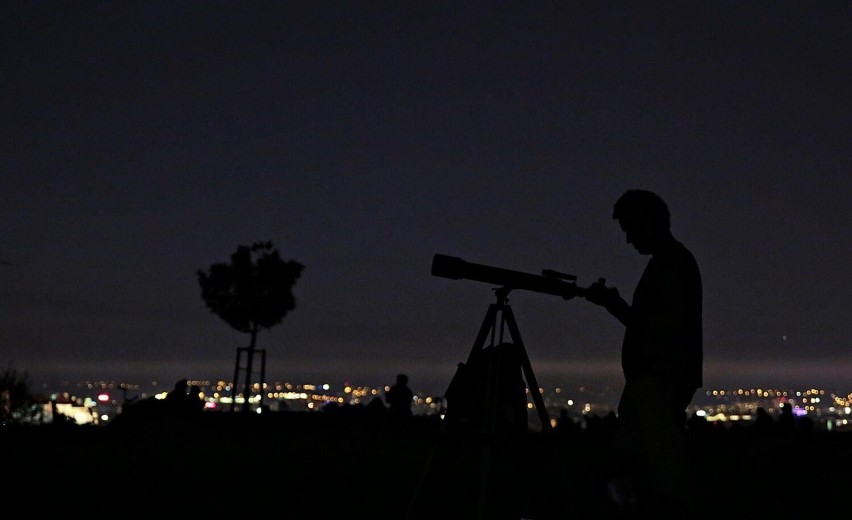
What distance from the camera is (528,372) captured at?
18.4ft

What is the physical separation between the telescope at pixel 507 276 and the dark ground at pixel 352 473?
1071 mm

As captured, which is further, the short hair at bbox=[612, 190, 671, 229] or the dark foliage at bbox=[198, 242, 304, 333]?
the dark foliage at bbox=[198, 242, 304, 333]

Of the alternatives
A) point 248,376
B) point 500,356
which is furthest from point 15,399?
point 500,356

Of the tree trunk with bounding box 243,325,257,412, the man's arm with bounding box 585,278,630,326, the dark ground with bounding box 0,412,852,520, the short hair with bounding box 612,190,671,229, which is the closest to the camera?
the short hair with bounding box 612,190,671,229

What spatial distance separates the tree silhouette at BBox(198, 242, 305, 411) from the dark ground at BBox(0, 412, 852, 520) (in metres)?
6.56

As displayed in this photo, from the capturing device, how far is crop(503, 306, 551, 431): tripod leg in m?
5.58

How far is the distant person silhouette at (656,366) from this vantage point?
4.04 meters

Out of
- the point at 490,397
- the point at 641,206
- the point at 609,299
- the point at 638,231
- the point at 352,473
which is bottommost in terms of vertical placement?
the point at 352,473

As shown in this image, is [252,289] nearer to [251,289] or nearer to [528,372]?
[251,289]

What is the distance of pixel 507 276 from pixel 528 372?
2.87ft

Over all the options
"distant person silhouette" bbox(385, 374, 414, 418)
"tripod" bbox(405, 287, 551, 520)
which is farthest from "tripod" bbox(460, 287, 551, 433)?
"distant person silhouette" bbox(385, 374, 414, 418)

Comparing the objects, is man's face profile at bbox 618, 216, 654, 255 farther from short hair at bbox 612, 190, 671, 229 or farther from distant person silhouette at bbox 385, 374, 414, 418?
distant person silhouette at bbox 385, 374, 414, 418

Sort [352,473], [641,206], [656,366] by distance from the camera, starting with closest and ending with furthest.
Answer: [656,366]
[641,206]
[352,473]

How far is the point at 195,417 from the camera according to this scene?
14.7 meters
